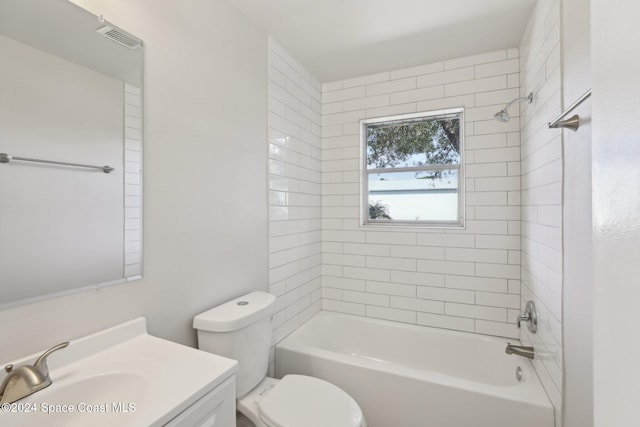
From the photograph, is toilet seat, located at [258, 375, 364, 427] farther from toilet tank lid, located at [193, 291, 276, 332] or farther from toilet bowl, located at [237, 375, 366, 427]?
toilet tank lid, located at [193, 291, 276, 332]

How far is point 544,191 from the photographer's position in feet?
5.20

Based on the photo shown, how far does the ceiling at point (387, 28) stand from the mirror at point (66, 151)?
0.98 metres

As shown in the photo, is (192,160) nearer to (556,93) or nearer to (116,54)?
(116,54)

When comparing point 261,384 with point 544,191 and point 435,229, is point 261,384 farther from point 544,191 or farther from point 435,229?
point 544,191

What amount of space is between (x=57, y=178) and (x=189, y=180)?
52 centimetres

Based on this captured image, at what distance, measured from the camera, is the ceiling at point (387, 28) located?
173 centimetres

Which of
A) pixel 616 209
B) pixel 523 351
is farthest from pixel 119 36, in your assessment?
pixel 523 351

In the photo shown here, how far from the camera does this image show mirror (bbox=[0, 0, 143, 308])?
882 millimetres

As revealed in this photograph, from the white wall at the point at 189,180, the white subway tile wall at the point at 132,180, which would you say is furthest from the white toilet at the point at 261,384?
the white subway tile wall at the point at 132,180

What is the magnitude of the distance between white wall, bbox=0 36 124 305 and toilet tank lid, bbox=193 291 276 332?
44 centimetres

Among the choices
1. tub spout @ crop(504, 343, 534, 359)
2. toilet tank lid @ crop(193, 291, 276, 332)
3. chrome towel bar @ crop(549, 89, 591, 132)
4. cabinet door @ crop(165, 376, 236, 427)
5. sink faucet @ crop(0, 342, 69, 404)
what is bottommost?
tub spout @ crop(504, 343, 534, 359)

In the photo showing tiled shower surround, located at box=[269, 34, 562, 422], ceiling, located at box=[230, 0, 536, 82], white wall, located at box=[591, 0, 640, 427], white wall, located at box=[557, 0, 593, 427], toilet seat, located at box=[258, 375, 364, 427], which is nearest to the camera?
white wall, located at box=[591, 0, 640, 427]

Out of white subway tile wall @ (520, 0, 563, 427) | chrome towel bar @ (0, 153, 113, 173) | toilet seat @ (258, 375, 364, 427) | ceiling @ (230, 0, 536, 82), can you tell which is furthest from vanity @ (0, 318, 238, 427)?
ceiling @ (230, 0, 536, 82)

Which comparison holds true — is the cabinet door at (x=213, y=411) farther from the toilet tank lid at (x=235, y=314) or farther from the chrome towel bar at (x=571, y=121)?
→ the chrome towel bar at (x=571, y=121)
